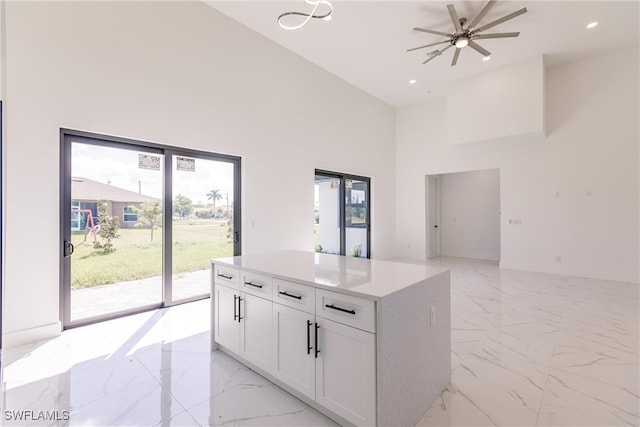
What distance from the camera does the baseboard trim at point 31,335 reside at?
266 cm

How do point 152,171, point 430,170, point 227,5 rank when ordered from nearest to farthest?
1. point 152,171
2. point 227,5
3. point 430,170

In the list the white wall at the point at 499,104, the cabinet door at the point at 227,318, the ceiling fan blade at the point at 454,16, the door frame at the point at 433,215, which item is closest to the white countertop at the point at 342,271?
the cabinet door at the point at 227,318

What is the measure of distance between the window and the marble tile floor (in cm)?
120

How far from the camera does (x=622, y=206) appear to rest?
521 centimetres

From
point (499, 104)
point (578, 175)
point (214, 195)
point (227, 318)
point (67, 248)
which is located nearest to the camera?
point (227, 318)

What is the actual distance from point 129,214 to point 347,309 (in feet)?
10.8

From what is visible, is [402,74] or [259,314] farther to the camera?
[402,74]

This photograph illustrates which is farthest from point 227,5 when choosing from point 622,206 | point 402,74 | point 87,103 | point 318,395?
point 622,206

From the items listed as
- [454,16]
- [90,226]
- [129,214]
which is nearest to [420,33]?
[454,16]

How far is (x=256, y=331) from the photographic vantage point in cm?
217

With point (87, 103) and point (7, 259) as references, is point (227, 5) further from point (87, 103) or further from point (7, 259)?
point (7, 259)

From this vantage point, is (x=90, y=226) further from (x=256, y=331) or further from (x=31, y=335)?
(x=256, y=331)

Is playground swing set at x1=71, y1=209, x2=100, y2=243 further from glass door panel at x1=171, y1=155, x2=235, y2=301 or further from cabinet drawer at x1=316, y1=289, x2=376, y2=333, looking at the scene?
cabinet drawer at x1=316, y1=289, x2=376, y2=333

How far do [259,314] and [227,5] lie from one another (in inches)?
171
